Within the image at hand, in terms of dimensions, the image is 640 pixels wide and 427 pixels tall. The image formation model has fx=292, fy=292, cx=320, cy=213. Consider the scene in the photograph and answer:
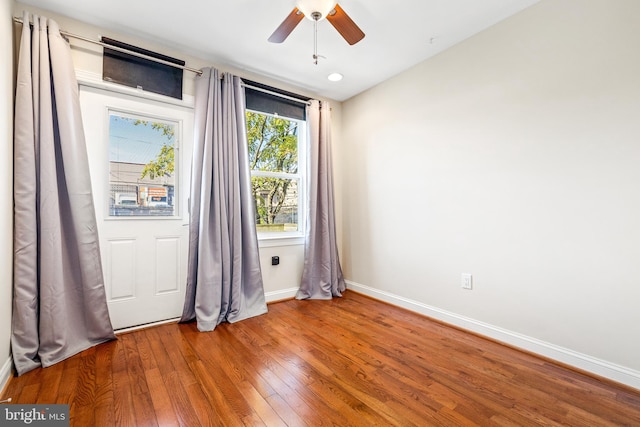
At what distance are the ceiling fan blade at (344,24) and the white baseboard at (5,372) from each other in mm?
2827

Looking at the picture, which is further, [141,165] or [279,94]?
[279,94]

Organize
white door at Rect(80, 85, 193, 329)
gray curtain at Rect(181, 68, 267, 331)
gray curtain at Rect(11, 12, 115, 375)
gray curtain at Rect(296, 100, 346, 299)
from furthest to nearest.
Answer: gray curtain at Rect(296, 100, 346, 299), gray curtain at Rect(181, 68, 267, 331), white door at Rect(80, 85, 193, 329), gray curtain at Rect(11, 12, 115, 375)

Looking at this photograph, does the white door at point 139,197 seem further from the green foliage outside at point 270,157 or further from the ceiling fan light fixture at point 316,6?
the ceiling fan light fixture at point 316,6

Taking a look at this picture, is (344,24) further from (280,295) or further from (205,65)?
(280,295)

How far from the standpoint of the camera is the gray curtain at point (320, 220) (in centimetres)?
339

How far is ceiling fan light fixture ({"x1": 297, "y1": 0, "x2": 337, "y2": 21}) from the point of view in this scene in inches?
68.2

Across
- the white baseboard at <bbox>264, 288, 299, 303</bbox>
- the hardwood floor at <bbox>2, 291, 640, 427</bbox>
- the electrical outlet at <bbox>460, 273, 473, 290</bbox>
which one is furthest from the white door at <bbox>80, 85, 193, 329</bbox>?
the electrical outlet at <bbox>460, 273, 473, 290</bbox>

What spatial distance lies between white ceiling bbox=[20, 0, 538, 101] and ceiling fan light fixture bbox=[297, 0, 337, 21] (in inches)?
15.8

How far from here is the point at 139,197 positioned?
2.53 metres

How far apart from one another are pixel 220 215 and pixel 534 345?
2680mm

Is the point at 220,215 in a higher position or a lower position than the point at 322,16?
lower

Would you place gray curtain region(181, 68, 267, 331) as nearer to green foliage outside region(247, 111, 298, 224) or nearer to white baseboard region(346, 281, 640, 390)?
green foliage outside region(247, 111, 298, 224)

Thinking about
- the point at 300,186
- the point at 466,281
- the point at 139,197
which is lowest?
the point at 466,281

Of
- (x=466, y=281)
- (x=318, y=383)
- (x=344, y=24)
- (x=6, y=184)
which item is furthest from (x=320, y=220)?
(x=6, y=184)
